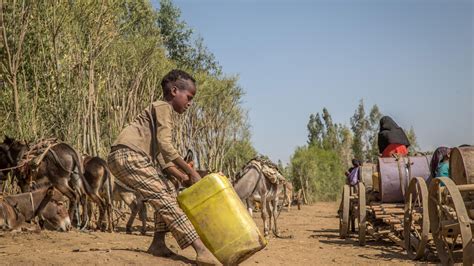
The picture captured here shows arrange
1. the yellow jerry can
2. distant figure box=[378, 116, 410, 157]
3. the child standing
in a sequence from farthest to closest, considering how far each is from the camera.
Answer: distant figure box=[378, 116, 410, 157], the child standing, the yellow jerry can

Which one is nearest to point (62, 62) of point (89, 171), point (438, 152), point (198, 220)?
point (89, 171)

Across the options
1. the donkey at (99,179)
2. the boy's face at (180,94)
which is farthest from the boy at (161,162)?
the donkey at (99,179)

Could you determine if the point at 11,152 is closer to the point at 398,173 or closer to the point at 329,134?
the point at 398,173

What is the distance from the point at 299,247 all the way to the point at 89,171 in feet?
19.1

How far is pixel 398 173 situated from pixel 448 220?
4116 mm

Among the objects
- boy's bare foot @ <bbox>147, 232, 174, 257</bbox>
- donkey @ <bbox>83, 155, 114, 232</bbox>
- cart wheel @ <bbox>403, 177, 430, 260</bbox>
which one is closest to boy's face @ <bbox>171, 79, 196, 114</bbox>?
boy's bare foot @ <bbox>147, 232, 174, 257</bbox>

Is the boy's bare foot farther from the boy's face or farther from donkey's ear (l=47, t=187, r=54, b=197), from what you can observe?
donkey's ear (l=47, t=187, r=54, b=197)

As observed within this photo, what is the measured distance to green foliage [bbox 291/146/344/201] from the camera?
4747 cm

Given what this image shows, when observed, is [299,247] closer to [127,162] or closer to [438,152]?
[438,152]

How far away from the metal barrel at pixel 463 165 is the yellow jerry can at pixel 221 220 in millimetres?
3095

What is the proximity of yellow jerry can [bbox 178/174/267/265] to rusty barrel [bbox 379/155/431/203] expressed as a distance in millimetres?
5955

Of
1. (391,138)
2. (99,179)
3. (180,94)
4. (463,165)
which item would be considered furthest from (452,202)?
(99,179)

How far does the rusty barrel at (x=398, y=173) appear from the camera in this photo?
36.6 feet

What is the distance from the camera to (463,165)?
24.8 feet
